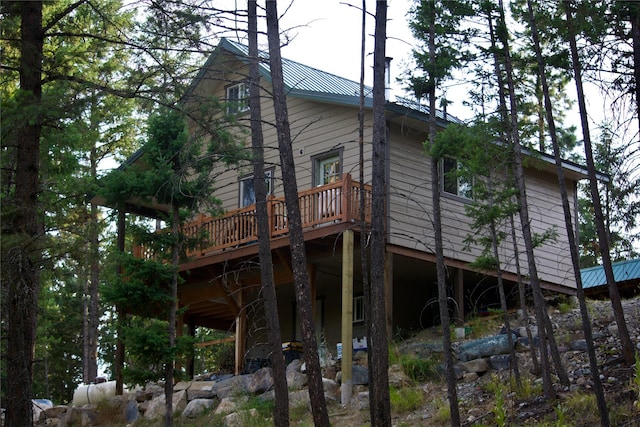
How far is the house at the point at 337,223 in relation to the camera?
18469 mm

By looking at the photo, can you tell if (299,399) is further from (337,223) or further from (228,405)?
(337,223)

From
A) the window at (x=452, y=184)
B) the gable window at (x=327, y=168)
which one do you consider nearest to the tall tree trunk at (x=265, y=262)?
the gable window at (x=327, y=168)

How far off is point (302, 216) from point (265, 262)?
4.93 metres

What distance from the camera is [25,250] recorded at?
12156 millimetres

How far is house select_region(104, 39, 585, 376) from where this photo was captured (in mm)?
Result: 18469

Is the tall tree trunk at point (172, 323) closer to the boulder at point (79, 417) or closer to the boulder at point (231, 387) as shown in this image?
the boulder at point (231, 387)

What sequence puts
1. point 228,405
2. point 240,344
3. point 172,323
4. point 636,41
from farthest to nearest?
1. point 240,344
2. point 228,405
3. point 172,323
4. point 636,41

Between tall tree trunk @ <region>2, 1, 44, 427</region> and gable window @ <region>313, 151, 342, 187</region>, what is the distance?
8538 mm

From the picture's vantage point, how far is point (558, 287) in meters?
22.3

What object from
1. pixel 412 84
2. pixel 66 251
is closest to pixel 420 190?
pixel 412 84

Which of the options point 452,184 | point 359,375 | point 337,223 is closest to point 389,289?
point 337,223

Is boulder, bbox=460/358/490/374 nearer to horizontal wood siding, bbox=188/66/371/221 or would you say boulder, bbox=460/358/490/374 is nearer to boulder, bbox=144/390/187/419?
horizontal wood siding, bbox=188/66/371/221

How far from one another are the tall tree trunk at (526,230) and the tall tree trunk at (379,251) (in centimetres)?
270

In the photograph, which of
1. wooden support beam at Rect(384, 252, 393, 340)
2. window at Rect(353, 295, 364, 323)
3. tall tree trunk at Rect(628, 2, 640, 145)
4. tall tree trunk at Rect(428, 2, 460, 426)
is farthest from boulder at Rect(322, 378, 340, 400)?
tall tree trunk at Rect(628, 2, 640, 145)
